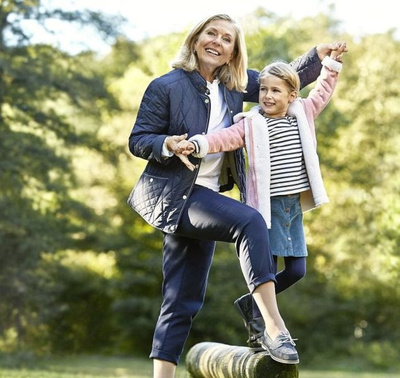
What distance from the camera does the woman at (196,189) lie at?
4.55 metres

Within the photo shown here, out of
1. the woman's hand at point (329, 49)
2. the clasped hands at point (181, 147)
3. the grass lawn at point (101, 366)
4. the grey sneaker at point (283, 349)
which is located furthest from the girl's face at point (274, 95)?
the grass lawn at point (101, 366)

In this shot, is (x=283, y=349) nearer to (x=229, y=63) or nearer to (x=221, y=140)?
(x=221, y=140)

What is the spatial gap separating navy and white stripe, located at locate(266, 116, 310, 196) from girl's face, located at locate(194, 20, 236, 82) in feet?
1.57

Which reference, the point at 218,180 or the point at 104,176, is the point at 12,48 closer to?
the point at 104,176

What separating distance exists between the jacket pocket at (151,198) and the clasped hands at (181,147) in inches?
9.2

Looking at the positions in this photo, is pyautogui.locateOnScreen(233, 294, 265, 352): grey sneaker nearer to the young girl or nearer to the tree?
the young girl

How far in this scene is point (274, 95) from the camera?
16.4 ft

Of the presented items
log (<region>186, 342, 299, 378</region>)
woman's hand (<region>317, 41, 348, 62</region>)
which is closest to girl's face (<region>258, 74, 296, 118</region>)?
woman's hand (<region>317, 41, 348, 62</region>)

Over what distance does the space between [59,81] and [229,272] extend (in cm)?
737

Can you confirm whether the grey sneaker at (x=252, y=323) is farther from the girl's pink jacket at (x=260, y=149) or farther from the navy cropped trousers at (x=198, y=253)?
the girl's pink jacket at (x=260, y=149)

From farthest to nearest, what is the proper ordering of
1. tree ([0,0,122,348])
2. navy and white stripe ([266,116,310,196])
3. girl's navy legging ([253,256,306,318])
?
tree ([0,0,122,348]) → girl's navy legging ([253,256,306,318]) → navy and white stripe ([266,116,310,196])

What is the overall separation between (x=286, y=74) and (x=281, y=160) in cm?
49

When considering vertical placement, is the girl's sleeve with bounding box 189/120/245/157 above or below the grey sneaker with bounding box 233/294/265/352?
above

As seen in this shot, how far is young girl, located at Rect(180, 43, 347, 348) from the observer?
16.0 feet
